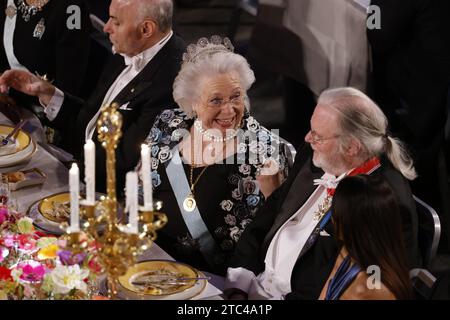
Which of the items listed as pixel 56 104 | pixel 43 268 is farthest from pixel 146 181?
pixel 56 104

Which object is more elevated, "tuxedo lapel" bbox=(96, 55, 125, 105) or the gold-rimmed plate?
"tuxedo lapel" bbox=(96, 55, 125, 105)

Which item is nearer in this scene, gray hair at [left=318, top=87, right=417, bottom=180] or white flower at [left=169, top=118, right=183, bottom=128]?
gray hair at [left=318, top=87, right=417, bottom=180]

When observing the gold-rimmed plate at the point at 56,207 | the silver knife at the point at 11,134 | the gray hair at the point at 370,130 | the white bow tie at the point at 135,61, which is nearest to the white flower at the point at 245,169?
the gray hair at the point at 370,130

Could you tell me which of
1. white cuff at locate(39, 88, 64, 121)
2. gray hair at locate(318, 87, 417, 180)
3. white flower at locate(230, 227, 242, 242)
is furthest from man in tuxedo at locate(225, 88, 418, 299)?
white cuff at locate(39, 88, 64, 121)

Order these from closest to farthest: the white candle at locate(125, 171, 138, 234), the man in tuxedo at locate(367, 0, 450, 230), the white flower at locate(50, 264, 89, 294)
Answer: the white candle at locate(125, 171, 138, 234), the white flower at locate(50, 264, 89, 294), the man in tuxedo at locate(367, 0, 450, 230)

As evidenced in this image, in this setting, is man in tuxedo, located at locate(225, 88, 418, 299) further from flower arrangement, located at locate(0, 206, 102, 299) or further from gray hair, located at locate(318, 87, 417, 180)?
flower arrangement, located at locate(0, 206, 102, 299)

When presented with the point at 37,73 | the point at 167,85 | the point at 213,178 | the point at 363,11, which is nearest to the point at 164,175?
the point at 213,178

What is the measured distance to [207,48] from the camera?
12.3ft

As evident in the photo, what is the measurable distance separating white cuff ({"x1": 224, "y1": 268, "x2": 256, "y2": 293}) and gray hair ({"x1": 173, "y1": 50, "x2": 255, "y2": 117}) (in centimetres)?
66

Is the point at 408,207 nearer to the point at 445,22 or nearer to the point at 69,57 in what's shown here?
the point at 445,22

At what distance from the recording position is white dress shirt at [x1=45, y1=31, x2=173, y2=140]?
4.17 m

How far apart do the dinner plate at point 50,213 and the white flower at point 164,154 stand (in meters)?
0.31

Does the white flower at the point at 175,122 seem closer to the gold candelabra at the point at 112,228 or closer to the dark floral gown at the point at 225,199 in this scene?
the dark floral gown at the point at 225,199

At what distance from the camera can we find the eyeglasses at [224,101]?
372cm
